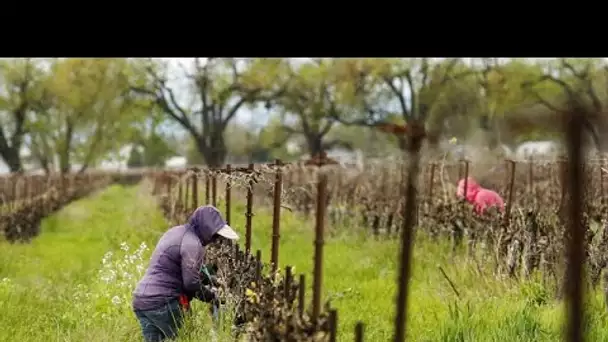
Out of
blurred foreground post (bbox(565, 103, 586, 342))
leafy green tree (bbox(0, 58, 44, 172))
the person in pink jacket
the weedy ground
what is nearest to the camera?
blurred foreground post (bbox(565, 103, 586, 342))

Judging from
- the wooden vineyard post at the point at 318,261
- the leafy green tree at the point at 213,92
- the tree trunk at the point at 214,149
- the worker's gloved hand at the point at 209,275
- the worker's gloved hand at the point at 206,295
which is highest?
the leafy green tree at the point at 213,92

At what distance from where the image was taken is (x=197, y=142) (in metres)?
19.1

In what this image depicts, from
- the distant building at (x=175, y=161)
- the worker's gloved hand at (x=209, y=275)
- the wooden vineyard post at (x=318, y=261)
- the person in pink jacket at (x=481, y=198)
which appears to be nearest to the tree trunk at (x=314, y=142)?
the distant building at (x=175, y=161)

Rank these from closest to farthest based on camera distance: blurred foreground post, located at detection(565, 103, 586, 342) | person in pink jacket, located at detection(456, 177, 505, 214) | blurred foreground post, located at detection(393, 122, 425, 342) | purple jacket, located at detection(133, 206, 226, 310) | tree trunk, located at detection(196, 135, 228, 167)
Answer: blurred foreground post, located at detection(565, 103, 586, 342) → blurred foreground post, located at detection(393, 122, 425, 342) → purple jacket, located at detection(133, 206, 226, 310) → person in pink jacket, located at detection(456, 177, 505, 214) → tree trunk, located at detection(196, 135, 228, 167)

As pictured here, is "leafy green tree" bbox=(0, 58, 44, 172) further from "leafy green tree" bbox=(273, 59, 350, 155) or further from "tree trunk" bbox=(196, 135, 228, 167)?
"leafy green tree" bbox=(273, 59, 350, 155)

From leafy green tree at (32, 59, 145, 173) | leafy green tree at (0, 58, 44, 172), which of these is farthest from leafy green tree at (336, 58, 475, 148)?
leafy green tree at (0, 58, 44, 172)

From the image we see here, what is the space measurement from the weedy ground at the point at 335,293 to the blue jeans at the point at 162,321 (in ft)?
0.26

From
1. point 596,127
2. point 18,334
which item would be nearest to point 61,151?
point 18,334

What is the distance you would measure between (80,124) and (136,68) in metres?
1.64

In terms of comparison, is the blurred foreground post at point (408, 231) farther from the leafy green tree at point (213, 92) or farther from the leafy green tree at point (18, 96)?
the leafy green tree at point (18, 96)

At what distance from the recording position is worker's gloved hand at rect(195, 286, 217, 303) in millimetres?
3465

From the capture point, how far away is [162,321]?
3525 millimetres

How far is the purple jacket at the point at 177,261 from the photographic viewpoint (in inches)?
136

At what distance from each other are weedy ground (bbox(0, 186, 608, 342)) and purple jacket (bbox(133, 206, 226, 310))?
152 mm
